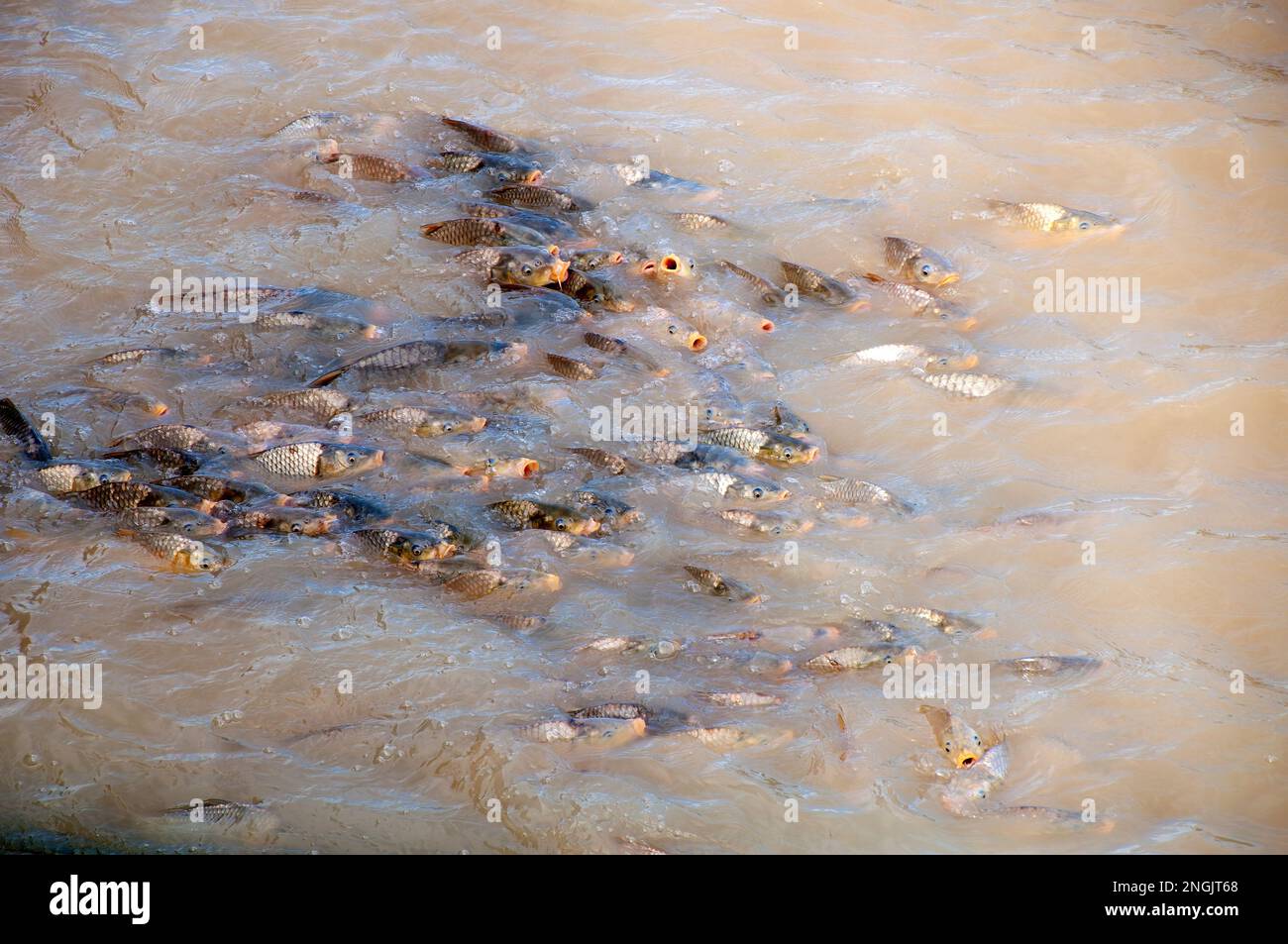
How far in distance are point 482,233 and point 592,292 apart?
0.87 meters

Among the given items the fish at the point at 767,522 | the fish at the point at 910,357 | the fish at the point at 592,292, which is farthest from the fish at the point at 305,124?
the fish at the point at 767,522

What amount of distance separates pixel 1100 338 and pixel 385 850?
5274 millimetres

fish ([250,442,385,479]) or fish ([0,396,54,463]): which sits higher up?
fish ([0,396,54,463])

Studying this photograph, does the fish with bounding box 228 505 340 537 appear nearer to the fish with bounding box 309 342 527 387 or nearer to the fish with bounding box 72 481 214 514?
the fish with bounding box 72 481 214 514

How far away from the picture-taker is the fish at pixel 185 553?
4801mm

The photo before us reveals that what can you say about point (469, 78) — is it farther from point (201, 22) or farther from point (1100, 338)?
point (1100, 338)

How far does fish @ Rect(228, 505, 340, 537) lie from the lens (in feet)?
16.5

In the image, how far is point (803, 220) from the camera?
7473 millimetres

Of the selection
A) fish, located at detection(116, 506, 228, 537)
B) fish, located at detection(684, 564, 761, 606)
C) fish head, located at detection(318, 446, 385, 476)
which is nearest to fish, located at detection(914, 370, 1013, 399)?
fish, located at detection(684, 564, 761, 606)

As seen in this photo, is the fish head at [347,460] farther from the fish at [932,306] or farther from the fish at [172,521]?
the fish at [932,306]

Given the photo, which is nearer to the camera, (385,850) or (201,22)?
(385,850)

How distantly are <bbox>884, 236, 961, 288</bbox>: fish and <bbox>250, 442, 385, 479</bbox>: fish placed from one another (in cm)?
373
